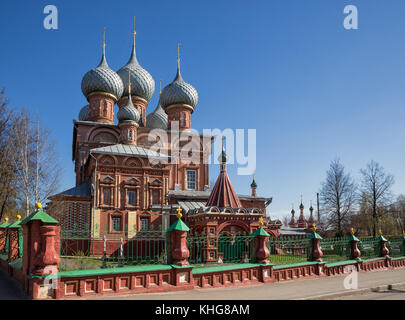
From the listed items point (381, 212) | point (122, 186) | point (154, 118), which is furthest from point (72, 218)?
point (381, 212)

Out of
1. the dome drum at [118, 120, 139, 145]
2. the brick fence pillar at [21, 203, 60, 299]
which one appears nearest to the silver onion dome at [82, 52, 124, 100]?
the dome drum at [118, 120, 139, 145]

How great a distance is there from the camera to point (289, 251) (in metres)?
12.1

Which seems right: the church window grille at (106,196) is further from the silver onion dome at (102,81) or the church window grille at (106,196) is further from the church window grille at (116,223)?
the silver onion dome at (102,81)

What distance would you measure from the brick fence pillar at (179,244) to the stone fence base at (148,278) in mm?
211

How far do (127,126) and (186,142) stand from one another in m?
4.77

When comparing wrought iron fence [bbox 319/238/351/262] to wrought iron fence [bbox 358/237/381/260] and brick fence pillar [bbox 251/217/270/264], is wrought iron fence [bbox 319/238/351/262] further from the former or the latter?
brick fence pillar [bbox 251/217/270/264]

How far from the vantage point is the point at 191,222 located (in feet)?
56.1

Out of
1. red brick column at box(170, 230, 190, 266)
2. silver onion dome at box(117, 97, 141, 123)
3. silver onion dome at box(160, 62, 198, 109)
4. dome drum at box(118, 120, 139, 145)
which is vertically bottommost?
red brick column at box(170, 230, 190, 266)

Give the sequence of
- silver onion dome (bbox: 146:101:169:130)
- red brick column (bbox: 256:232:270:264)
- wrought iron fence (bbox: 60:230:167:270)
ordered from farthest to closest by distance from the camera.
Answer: silver onion dome (bbox: 146:101:169:130) → red brick column (bbox: 256:232:270:264) → wrought iron fence (bbox: 60:230:167:270)

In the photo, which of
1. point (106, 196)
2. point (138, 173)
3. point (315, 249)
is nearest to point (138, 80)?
point (138, 173)

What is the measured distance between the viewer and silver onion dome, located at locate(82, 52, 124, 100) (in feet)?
84.1

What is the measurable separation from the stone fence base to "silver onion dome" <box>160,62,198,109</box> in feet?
61.4
